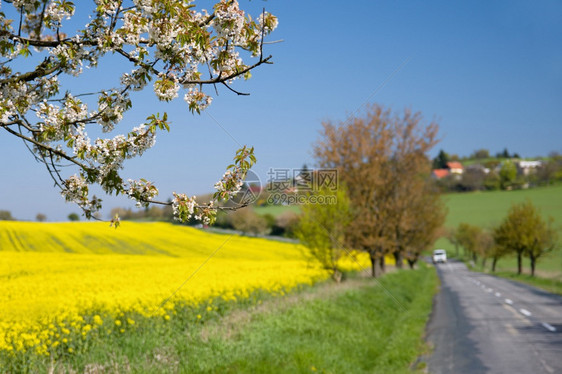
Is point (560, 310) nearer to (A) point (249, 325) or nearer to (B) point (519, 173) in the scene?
(A) point (249, 325)

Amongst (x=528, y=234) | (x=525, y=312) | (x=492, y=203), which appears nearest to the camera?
(x=525, y=312)

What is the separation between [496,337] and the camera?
42.3 feet

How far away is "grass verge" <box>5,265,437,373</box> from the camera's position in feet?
27.1

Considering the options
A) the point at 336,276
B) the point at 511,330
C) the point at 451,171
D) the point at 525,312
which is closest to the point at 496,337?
the point at 511,330

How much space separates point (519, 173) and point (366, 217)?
376 feet

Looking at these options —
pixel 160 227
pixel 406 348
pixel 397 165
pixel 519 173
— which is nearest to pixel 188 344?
pixel 406 348

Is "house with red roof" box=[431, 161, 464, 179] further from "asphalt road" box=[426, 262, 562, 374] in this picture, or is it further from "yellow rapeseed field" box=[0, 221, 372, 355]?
"asphalt road" box=[426, 262, 562, 374]

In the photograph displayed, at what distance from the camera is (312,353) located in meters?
9.60

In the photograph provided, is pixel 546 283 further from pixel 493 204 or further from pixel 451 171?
pixel 451 171

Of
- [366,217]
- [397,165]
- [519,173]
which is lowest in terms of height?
[366,217]

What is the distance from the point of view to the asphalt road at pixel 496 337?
988 cm

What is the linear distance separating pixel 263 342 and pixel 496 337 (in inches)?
261

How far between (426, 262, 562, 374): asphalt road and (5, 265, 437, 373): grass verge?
0.70m

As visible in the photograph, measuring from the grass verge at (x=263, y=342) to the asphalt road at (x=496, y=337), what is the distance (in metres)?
0.70
